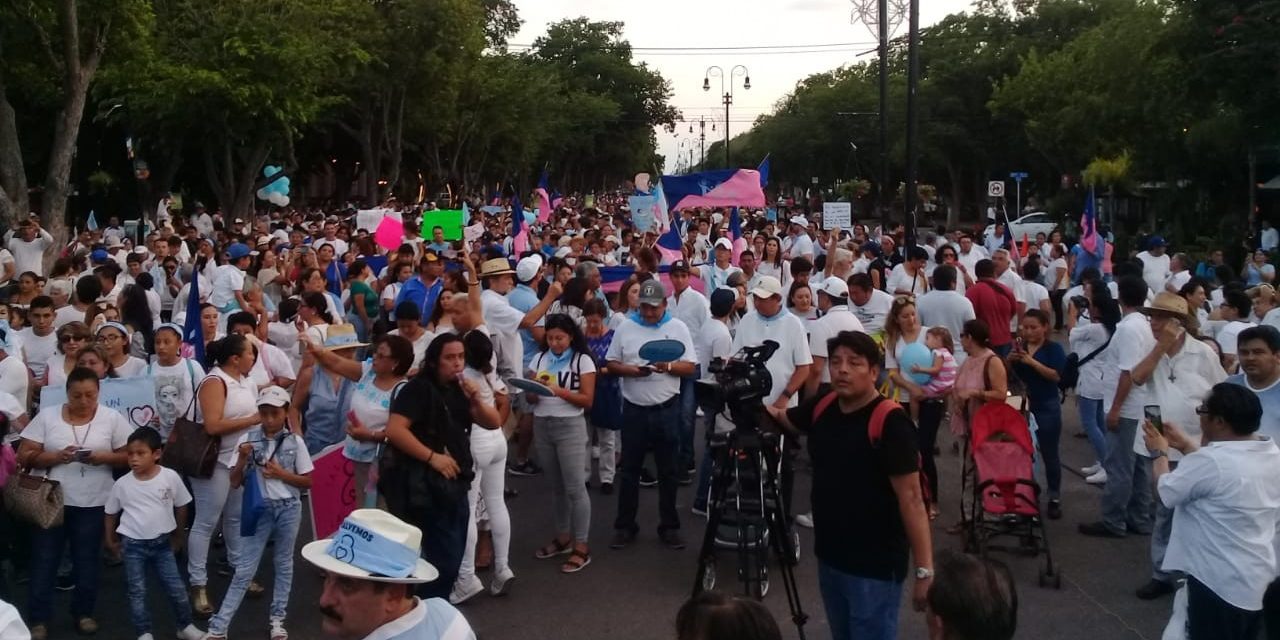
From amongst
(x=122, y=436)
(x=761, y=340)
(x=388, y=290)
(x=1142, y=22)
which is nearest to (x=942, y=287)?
(x=761, y=340)

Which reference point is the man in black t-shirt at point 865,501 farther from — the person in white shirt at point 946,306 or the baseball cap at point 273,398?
the person in white shirt at point 946,306

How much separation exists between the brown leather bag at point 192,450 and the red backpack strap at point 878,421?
150 inches

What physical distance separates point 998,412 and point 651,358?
2204mm

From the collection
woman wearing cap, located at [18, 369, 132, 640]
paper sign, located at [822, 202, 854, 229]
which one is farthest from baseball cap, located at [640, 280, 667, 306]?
paper sign, located at [822, 202, 854, 229]

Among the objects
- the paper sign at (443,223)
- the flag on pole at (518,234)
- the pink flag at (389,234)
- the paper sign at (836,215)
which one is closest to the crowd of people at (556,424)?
the pink flag at (389,234)

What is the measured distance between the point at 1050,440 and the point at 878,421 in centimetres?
476

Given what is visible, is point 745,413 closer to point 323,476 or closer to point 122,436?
point 323,476

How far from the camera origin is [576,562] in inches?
303

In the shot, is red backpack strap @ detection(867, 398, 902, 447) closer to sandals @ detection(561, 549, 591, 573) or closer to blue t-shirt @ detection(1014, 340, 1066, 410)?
sandals @ detection(561, 549, 591, 573)

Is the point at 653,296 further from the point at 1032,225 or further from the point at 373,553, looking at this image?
the point at 1032,225

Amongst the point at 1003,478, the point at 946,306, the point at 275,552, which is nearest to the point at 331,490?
the point at 275,552

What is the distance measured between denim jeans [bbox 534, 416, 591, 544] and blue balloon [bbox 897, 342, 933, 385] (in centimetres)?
244

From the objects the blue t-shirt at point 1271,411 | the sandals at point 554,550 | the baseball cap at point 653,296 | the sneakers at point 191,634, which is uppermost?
the baseball cap at point 653,296

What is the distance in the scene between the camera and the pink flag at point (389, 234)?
16406mm
